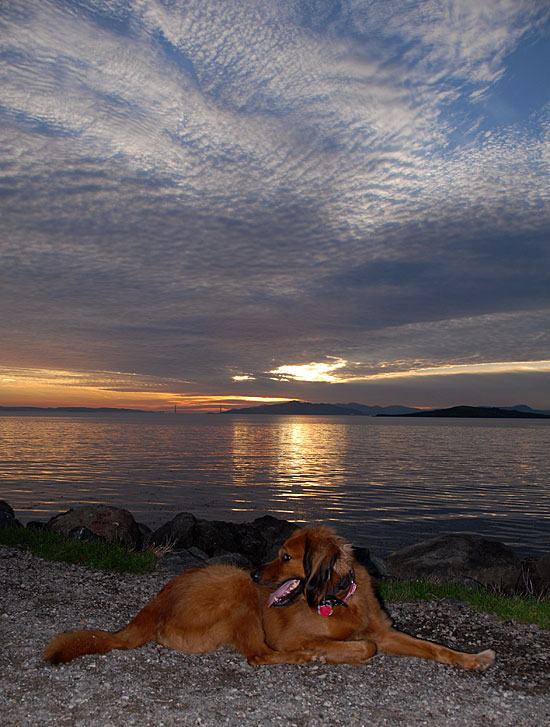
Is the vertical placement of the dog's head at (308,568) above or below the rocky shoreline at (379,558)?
above

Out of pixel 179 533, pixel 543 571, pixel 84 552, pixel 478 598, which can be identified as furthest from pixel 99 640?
pixel 543 571

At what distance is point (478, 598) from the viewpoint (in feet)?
26.2

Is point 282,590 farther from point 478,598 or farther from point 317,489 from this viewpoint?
point 317,489

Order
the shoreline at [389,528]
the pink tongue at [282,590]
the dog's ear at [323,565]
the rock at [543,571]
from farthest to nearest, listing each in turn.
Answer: the shoreline at [389,528] → the rock at [543,571] → the pink tongue at [282,590] → the dog's ear at [323,565]

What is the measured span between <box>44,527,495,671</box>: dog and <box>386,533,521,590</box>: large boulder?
24.6 ft

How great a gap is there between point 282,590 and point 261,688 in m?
0.95

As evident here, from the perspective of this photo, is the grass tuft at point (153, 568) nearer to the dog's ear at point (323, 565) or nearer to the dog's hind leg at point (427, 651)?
the dog's hind leg at point (427, 651)

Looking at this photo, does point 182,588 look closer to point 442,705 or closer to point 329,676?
point 329,676

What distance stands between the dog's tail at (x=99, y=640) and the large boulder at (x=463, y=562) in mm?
8625

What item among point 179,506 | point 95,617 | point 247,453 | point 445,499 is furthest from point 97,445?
point 95,617

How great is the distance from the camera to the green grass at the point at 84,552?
31.6 feet

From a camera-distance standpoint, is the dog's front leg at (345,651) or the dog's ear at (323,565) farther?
the dog's front leg at (345,651)

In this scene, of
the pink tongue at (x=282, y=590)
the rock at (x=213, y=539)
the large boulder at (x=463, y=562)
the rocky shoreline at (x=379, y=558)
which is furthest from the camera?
the rock at (x=213, y=539)

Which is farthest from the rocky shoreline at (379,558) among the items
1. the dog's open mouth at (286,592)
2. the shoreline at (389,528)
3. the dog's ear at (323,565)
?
the dog's ear at (323,565)
